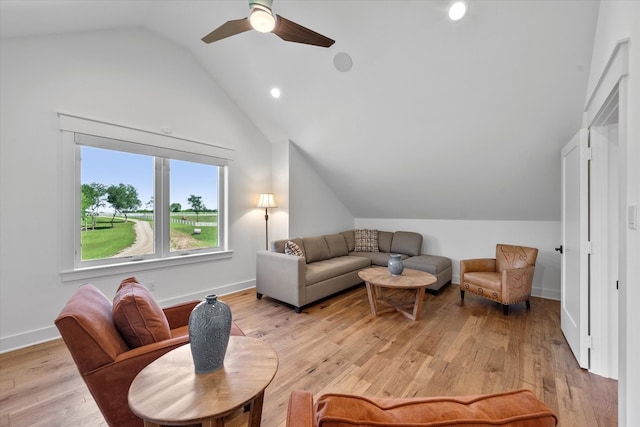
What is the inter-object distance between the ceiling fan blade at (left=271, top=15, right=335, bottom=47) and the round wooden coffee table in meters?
2.38

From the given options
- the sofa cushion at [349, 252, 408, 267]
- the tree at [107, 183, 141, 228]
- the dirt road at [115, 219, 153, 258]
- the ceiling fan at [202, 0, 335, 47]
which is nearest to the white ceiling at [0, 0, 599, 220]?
the ceiling fan at [202, 0, 335, 47]

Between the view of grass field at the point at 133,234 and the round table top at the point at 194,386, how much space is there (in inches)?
96.0

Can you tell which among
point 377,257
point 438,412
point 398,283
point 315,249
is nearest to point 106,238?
point 315,249

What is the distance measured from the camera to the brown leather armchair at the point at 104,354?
1.14 m

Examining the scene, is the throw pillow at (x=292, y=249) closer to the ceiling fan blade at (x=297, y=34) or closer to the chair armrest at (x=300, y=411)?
the ceiling fan blade at (x=297, y=34)

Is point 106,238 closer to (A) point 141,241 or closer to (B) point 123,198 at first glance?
(A) point 141,241

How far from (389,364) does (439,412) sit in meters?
1.85

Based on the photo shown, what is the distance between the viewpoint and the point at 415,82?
9.27ft

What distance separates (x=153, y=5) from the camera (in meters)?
2.83

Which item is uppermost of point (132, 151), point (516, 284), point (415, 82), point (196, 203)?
point (415, 82)

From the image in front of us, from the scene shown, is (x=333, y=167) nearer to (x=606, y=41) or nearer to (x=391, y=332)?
(x=391, y=332)

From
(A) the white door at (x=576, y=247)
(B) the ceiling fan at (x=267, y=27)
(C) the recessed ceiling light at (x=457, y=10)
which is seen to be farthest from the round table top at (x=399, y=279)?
(C) the recessed ceiling light at (x=457, y=10)

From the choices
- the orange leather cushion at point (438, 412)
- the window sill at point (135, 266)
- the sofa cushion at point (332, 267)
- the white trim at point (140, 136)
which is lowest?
the sofa cushion at point (332, 267)

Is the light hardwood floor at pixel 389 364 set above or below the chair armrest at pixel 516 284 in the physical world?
below
